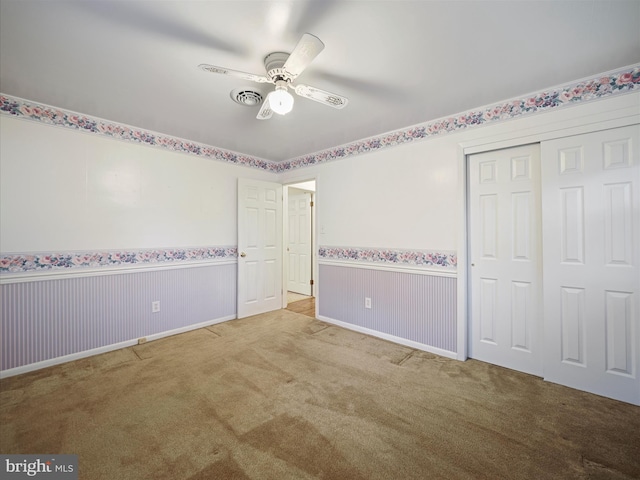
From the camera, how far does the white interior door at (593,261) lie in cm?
197

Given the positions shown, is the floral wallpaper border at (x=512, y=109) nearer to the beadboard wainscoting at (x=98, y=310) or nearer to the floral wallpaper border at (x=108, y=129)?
the floral wallpaper border at (x=108, y=129)

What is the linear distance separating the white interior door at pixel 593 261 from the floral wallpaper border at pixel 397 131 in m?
0.33

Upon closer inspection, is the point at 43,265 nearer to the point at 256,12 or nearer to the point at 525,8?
the point at 256,12

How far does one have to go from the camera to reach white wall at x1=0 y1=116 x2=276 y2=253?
7.89ft

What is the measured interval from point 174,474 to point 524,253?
295 centimetres

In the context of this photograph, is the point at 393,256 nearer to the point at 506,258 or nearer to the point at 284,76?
the point at 506,258

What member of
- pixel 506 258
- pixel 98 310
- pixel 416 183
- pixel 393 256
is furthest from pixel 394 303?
pixel 98 310

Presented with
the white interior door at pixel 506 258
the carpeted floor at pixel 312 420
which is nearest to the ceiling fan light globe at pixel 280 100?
the white interior door at pixel 506 258

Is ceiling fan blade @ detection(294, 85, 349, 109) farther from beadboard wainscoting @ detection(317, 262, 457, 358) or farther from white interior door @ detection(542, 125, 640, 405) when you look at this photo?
beadboard wainscoting @ detection(317, 262, 457, 358)

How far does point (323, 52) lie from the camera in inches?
70.0

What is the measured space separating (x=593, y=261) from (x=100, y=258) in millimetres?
4398

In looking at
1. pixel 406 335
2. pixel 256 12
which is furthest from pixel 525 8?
pixel 406 335

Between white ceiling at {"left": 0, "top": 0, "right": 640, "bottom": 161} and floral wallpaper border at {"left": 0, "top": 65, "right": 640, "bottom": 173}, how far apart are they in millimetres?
92

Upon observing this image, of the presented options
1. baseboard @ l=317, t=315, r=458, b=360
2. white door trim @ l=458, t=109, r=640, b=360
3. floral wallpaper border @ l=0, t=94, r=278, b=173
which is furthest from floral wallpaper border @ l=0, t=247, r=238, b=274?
white door trim @ l=458, t=109, r=640, b=360
